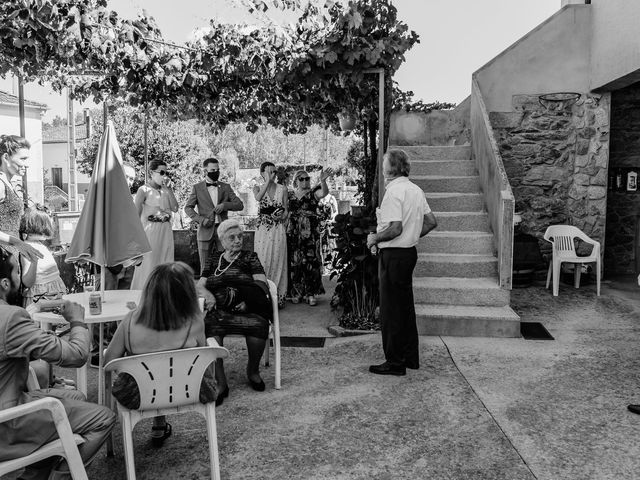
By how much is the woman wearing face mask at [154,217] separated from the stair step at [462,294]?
2.68 m

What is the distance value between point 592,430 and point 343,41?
405 cm

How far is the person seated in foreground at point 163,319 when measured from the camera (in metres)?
2.70

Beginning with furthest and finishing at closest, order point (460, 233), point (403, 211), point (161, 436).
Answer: point (460, 233)
point (403, 211)
point (161, 436)

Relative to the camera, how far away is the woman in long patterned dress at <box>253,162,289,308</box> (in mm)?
6676

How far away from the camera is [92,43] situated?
213 inches

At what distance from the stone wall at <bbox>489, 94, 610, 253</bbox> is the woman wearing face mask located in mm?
4719

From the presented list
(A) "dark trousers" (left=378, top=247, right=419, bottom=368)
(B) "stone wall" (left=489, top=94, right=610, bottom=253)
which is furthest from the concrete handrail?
(A) "dark trousers" (left=378, top=247, right=419, bottom=368)

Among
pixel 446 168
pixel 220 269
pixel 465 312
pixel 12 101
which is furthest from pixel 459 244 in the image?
pixel 12 101

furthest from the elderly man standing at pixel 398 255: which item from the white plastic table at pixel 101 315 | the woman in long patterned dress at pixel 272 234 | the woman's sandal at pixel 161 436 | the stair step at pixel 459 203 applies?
the stair step at pixel 459 203

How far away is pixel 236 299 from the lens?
4.05m

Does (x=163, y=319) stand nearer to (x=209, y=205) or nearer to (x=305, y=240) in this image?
(x=209, y=205)

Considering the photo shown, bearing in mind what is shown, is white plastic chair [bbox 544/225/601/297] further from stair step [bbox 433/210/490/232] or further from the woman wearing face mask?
the woman wearing face mask

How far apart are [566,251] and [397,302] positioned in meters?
4.08

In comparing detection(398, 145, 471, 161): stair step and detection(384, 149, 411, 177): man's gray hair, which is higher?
detection(398, 145, 471, 161): stair step
